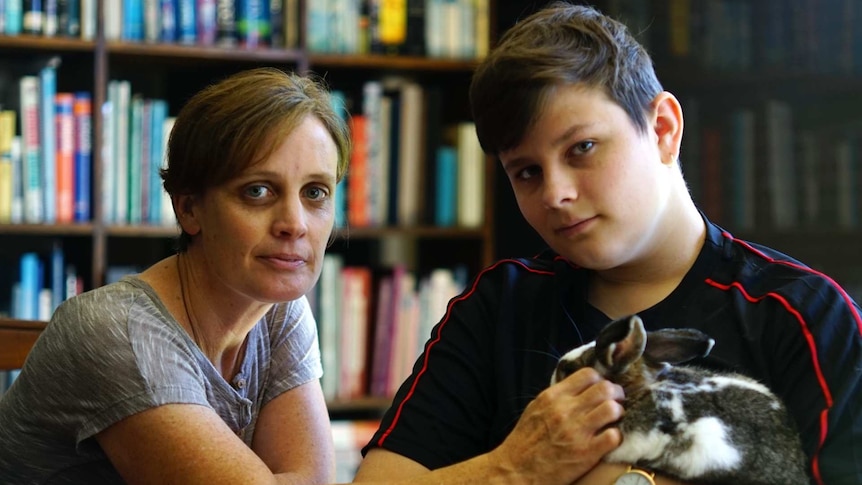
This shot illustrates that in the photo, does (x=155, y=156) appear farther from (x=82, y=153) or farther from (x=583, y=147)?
(x=583, y=147)

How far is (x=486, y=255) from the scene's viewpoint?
2.91 m

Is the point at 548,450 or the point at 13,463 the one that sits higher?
the point at 548,450

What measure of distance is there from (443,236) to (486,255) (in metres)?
0.13

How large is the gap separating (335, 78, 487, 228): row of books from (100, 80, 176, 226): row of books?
0.49 meters

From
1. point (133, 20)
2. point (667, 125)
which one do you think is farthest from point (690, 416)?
point (133, 20)

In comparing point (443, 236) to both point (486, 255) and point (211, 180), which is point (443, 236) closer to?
point (486, 255)

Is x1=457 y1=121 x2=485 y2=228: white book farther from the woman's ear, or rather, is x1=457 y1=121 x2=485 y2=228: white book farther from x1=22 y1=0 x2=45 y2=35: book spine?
the woman's ear

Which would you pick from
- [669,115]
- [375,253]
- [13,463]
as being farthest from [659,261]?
[375,253]

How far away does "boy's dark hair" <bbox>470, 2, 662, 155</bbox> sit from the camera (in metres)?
1.17

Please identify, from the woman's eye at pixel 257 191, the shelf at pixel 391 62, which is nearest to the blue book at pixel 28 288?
the shelf at pixel 391 62

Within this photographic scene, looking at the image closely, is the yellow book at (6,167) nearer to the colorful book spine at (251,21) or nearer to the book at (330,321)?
the colorful book spine at (251,21)

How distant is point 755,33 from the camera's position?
84.4 inches

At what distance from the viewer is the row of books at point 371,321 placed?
2828mm

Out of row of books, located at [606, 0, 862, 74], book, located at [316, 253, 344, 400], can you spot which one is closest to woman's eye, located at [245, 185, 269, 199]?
row of books, located at [606, 0, 862, 74]
